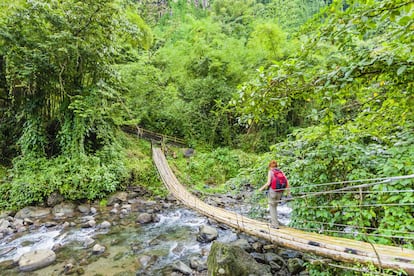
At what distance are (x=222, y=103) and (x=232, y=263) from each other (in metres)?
4.88

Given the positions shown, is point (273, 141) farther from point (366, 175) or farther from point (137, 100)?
point (366, 175)

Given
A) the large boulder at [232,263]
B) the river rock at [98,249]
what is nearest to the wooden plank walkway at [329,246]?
the large boulder at [232,263]

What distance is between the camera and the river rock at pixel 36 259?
3645 millimetres

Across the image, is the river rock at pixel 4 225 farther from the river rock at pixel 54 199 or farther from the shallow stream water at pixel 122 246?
the river rock at pixel 54 199

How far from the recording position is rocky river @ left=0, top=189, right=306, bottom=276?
11.9 ft

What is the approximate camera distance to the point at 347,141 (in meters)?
2.85

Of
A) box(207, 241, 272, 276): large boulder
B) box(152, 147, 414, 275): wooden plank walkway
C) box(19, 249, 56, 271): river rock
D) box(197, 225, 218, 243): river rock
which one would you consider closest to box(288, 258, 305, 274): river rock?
box(207, 241, 272, 276): large boulder

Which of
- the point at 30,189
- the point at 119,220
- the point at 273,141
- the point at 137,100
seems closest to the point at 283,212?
the point at 119,220

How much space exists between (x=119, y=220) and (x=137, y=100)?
596 centimetres

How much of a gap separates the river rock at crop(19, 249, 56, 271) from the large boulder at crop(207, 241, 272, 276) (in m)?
2.63

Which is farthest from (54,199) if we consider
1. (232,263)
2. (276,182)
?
(276,182)

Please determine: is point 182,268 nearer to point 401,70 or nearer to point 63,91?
point 401,70

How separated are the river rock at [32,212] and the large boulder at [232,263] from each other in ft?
14.8

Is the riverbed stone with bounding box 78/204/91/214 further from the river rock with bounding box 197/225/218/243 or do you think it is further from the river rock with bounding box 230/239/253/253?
the river rock with bounding box 230/239/253/253
